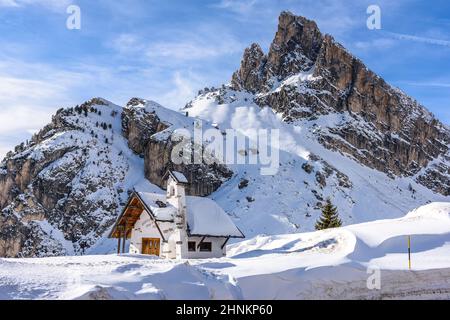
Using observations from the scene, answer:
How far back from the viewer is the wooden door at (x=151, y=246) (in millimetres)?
33766

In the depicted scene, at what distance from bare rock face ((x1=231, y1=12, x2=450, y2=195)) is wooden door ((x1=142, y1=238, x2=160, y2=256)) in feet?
294

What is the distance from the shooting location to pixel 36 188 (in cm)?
9569

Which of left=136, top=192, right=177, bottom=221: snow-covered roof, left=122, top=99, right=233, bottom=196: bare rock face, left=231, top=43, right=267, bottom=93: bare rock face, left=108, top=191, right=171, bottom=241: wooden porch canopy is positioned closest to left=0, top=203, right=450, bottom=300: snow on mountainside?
left=136, top=192, right=177, bottom=221: snow-covered roof

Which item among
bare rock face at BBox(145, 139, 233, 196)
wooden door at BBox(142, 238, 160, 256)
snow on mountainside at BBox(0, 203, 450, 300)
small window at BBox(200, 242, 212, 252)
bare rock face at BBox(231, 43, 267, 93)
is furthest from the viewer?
bare rock face at BBox(231, 43, 267, 93)

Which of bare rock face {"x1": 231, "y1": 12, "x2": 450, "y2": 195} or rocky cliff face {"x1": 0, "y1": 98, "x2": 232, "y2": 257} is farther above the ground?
bare rock face {"x1": 231, "y1": 12, "x2": 450, "y2": 195}

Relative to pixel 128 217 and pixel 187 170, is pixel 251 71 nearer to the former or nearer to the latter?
pixel 187 170

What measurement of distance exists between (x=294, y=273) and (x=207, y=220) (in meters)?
16.2

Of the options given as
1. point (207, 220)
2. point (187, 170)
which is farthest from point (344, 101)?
point (207, 220)

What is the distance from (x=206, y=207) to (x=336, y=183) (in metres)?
66.7

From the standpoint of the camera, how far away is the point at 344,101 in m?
137

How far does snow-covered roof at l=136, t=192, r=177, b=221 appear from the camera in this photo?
107 ft

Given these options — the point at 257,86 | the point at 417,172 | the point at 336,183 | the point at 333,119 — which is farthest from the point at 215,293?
the point at 257,86

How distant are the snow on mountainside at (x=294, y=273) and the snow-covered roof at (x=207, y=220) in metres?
5.23

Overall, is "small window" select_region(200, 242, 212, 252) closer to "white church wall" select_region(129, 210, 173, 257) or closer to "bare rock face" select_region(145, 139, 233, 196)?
"white church wall" select_region(129, 210, 173, 257)
